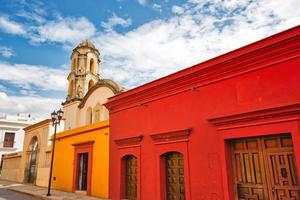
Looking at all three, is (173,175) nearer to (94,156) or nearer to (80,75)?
(94,156)

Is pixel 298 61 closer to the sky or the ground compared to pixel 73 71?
closer to the ground

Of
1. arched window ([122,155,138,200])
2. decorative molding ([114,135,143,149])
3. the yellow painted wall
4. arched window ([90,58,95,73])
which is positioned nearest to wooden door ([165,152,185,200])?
decorative molding ([114,135,143,149])

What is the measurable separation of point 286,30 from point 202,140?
10.9ft

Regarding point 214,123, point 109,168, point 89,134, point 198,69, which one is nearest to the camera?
point 214,123

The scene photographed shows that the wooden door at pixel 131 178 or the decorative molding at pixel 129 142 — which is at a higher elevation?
the decorative molding at pixel 129 142

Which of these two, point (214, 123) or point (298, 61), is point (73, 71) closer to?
point (214, 123)

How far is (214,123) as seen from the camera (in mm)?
6543

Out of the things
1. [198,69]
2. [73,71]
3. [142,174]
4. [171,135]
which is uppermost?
[73,71]

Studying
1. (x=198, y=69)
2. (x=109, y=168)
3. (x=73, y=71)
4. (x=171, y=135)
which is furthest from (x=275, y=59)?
(x=73, y=71)

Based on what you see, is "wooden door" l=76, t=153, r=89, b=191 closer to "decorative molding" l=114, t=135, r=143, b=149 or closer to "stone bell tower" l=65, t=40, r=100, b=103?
"decorative molding" l=114, t=135, r=143, b=149

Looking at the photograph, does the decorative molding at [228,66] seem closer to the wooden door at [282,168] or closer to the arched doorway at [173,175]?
the wooden door at [282,168]

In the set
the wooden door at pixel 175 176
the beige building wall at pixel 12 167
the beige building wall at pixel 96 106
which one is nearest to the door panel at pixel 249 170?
the wooden door at pixel 175 176

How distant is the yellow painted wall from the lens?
10.2 metres

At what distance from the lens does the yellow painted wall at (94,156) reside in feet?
33.3
